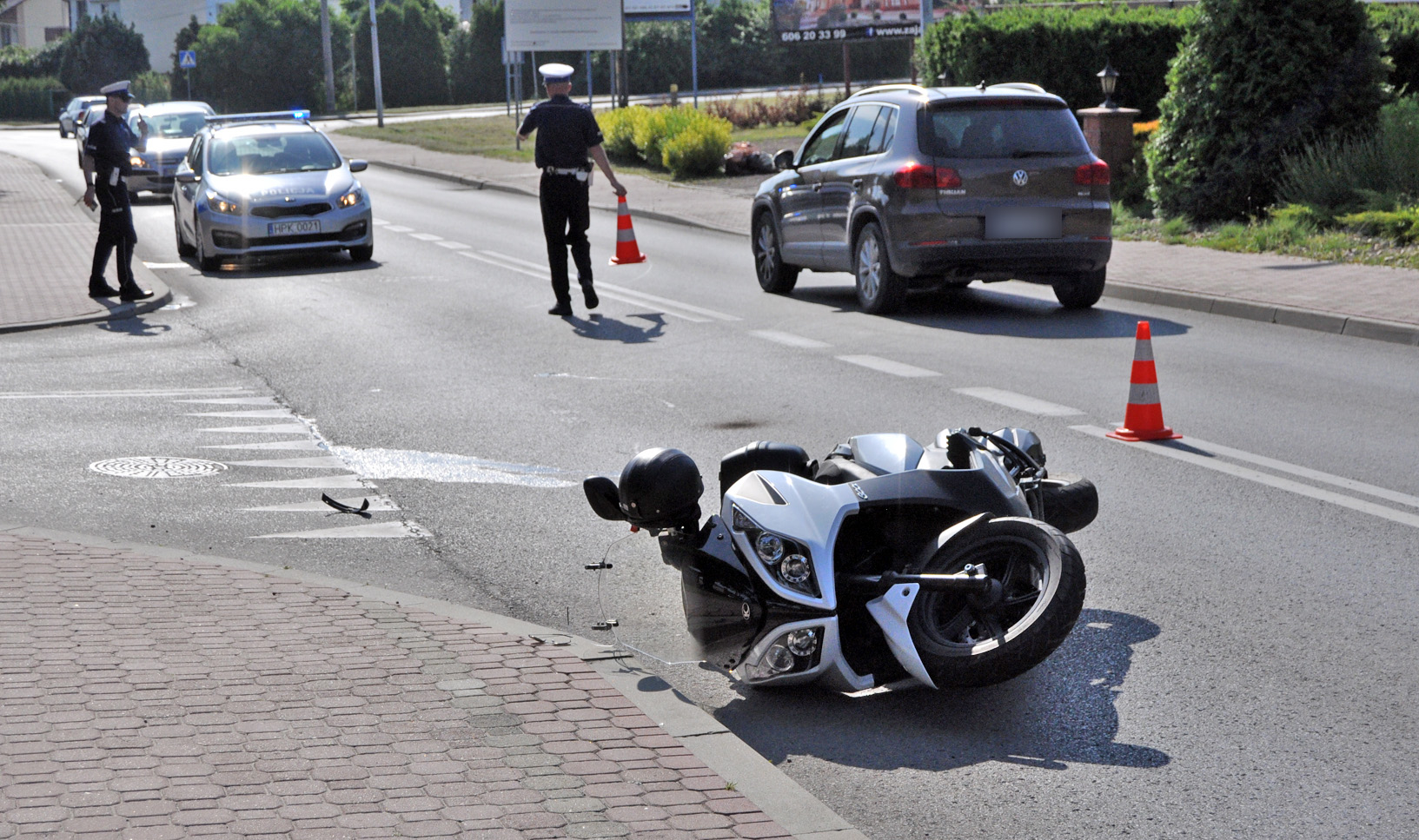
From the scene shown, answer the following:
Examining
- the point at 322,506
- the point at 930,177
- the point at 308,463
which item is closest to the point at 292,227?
the point at 930,177

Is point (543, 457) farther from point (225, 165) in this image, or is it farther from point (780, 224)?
point (225, 165)

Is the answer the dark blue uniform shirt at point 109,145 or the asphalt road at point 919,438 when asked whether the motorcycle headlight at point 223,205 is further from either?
the dark blue uniform shirt at point 109,145

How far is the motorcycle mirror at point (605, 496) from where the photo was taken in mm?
5055

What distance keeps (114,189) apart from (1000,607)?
12.6m

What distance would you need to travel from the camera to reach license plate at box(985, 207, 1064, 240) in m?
13.2

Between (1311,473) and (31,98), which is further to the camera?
(31,98)

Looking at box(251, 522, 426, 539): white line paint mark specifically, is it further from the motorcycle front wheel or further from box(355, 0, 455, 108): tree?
box(355, 0, 455, 108): tree

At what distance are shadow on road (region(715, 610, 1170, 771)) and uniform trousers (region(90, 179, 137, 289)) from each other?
11883mm

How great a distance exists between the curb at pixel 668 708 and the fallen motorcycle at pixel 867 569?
292 mm

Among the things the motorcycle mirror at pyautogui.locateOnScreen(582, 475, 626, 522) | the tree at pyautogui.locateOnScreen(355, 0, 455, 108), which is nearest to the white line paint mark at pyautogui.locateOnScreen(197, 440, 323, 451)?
the motorcycle mirror at pyautogui.locateOnScreen(582, 475, 626, 522)

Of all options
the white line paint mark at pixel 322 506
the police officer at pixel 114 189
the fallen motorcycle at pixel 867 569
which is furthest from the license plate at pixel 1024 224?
the fallen motorcycle at pixel 867 569

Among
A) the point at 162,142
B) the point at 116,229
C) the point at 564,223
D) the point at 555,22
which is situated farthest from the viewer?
the point at 555,22

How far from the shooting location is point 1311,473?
7.71 metres

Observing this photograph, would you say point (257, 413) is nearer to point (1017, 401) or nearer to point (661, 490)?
point (1017, 401)
